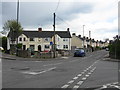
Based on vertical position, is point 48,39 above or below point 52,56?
above

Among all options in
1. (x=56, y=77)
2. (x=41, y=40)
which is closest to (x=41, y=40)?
(x=41, y=40)

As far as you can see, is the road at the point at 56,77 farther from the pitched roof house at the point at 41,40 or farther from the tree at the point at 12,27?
the pitched roof house at the point at 41,40

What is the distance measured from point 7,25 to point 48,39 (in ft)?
65.8

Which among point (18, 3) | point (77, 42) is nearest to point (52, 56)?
point (18, 3)

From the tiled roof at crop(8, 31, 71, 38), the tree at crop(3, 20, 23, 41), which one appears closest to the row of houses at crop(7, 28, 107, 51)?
the tiled roof at crop(8, 31, 71, 38)

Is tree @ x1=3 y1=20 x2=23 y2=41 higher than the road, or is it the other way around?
tree @ x1=3 y1=20 x2=23 y2=41

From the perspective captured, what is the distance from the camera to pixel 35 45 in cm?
7606

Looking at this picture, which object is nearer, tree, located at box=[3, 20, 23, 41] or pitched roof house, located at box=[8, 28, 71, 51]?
tree, located at box=[3, 20, 23, 41]

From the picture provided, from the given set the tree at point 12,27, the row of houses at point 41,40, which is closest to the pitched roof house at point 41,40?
the row of houses at point 41,40

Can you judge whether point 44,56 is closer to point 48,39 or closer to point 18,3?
point 18,3

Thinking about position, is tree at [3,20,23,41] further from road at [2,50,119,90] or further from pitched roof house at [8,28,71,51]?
road at [2,50,119,90]

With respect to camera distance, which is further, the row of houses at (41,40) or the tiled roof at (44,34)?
the tiled roof at (44,34)

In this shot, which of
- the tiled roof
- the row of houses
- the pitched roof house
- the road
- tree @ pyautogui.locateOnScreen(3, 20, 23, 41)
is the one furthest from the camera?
the tiled roof

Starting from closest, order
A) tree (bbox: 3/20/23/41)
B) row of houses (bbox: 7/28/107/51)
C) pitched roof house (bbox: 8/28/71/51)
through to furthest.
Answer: tree (bbox: 3/20/23/41), row of houses (bbox: 7/28/107/51), pitched roof house (bbox: 8/28/71/51)
